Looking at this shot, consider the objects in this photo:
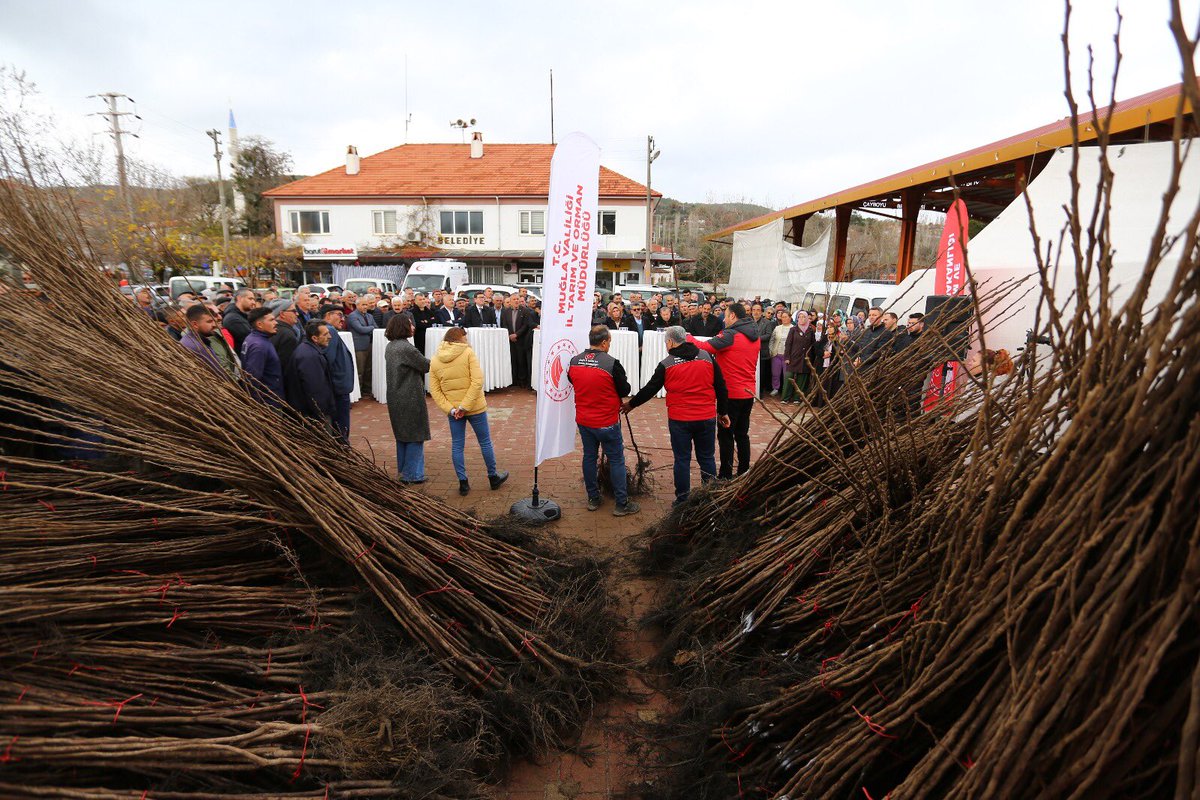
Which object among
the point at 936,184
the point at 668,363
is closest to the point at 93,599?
the point at 668,363

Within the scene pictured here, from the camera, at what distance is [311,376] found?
18.7ft

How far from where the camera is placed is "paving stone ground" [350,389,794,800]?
2.76 meters

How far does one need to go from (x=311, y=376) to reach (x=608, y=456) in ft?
9.00

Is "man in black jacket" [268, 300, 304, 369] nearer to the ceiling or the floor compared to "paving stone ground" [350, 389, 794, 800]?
nearer to the ceiling

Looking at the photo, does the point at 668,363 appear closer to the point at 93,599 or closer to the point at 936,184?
the point at 93,599

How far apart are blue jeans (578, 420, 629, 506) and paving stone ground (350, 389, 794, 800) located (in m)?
0.22

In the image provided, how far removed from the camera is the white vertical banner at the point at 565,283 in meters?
5.21

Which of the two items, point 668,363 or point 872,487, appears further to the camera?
point 668,363

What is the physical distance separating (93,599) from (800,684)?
2.58 meters

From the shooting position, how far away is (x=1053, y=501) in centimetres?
164

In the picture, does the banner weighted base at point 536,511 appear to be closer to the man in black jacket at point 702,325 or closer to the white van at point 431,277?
the man in black jacket at point 702,325

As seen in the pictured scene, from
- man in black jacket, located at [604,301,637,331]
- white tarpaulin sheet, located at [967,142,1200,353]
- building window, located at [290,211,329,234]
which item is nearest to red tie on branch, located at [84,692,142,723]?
white tarpaulin sheet, located at [967,142,1200,353]

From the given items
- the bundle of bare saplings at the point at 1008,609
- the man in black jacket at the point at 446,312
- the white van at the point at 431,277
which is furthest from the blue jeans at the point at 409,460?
the white van at the point at 431,277

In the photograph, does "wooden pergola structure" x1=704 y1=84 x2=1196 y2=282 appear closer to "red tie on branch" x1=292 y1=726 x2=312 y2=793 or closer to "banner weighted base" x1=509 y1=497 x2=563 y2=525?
"banner weighted base" x1=509 y1=497 x2=563 y2=525
